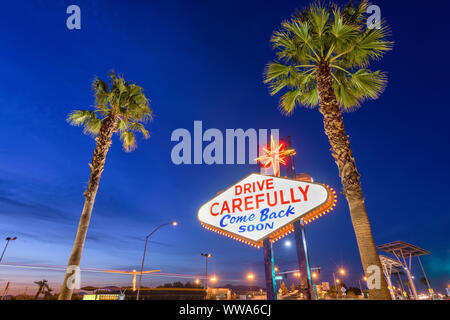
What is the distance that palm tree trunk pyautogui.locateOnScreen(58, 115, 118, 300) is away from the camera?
310 inches

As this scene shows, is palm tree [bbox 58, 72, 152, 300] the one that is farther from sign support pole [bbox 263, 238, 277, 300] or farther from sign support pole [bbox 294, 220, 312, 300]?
sign support pole [bbox 294, 220, 312, 300]

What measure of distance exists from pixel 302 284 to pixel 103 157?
1229cm

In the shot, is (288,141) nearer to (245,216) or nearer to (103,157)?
(245,216)

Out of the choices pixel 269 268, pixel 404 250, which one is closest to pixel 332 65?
pixel 269 268

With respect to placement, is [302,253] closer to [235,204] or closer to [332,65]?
[235,204]

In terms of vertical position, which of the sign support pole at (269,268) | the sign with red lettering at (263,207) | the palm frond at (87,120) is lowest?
the sign support pole at (269,268)

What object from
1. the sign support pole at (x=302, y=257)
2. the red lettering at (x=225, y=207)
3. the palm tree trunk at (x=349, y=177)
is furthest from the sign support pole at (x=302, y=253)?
the palm tree trunk at (x=349, y=177)

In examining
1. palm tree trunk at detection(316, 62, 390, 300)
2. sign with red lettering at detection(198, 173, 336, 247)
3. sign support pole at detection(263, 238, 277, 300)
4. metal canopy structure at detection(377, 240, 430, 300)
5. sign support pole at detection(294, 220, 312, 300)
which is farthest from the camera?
metal canopy structure at detection(377, 240, 430, 300)

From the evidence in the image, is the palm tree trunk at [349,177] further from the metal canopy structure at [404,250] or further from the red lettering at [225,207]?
the metal canopy structure at [404,250]

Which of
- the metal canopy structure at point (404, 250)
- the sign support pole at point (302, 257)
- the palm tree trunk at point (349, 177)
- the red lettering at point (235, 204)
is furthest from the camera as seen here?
the metal canopy structure at point (404, 250)

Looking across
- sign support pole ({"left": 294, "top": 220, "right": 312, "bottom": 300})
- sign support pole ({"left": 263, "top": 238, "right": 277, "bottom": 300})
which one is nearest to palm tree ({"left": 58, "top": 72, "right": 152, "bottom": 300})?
sign support pole ({"left": 263, "top": 238, "right": 277, "bottom": 300})

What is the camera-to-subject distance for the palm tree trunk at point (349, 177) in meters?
5.24

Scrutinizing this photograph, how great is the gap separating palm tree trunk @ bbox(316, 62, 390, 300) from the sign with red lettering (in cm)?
155
